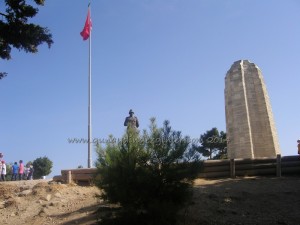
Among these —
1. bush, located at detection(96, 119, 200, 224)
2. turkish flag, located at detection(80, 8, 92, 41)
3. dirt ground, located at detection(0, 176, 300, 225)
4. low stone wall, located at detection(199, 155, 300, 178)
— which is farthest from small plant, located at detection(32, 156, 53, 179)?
bush, located at detection(96, 119, 200, 224)

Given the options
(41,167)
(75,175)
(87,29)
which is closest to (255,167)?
(75,175)

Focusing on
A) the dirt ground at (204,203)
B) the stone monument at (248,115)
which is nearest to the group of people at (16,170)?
the dirt ground at (204,203)

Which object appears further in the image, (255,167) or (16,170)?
(16,170)

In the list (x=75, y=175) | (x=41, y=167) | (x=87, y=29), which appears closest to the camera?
(x=75, y=175)

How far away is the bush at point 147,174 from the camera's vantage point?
9539mm

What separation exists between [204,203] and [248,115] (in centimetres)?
1269

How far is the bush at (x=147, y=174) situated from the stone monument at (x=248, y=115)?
13.1m

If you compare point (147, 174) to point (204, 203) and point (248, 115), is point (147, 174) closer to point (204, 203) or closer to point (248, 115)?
A: point (204, 203)

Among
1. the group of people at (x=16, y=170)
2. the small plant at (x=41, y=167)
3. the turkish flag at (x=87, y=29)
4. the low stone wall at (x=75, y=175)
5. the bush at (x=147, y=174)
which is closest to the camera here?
the bush at (x=147, y=174)

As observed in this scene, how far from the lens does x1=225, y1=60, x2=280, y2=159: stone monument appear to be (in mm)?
23061

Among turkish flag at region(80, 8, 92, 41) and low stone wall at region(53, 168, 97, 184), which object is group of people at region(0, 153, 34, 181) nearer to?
low stone wall at region(53, 168, 97, 184)

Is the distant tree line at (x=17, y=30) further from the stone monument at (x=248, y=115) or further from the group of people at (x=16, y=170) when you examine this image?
the stone monument at (x=248, y=115)

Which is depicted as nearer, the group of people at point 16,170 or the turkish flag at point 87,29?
the group of people at point 16,170

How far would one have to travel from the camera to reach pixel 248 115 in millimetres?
23750
